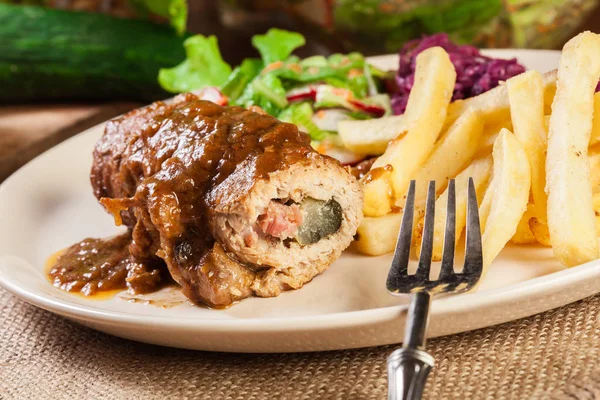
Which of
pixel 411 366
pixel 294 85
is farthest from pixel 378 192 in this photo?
pixel 294 85

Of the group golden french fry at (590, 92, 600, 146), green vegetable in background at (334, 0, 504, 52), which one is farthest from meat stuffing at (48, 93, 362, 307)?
green vegetable in background at (334, 0, 504, 52)

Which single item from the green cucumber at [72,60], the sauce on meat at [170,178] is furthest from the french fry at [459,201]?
the green cucumber at [72,60]

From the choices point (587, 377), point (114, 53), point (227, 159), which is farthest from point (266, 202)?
point (114, 53)

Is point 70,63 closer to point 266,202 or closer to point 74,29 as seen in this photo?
point 74,29

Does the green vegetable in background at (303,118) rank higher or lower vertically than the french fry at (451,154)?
lower

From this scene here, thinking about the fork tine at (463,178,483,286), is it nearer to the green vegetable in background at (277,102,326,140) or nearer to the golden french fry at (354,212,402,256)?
the golden french fry at (354,212,402,256)

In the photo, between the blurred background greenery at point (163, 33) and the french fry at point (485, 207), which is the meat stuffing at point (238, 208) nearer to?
the french fry at point (485, 207)

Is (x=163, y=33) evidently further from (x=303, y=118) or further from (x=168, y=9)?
(x=303, y=118)
